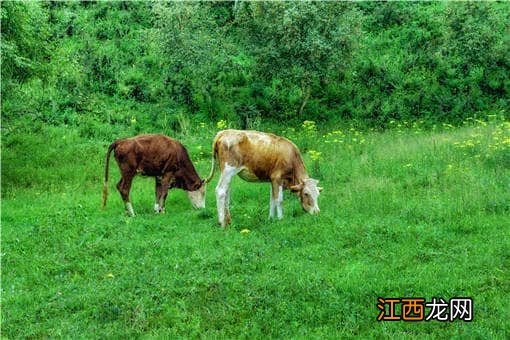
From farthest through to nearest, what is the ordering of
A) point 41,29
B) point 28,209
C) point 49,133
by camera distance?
point 49,133
point 41,29
point 28,209

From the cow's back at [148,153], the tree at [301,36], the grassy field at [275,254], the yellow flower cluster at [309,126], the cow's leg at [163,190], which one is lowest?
the grassy field at [275,254]

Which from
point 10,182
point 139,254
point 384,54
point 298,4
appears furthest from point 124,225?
point 384,54

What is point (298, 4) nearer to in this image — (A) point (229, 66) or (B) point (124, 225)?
(A) point (229, 66)

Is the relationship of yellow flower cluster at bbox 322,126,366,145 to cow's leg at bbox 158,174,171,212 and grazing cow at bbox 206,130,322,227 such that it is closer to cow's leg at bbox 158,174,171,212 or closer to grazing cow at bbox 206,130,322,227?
grazing cow at bbox 206,130,322,227

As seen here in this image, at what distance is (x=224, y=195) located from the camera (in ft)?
48.8

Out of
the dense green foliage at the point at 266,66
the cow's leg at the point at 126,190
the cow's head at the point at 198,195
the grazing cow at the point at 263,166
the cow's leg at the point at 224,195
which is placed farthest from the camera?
the dense green foliage at the point at 266,66

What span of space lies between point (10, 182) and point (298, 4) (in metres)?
12.7

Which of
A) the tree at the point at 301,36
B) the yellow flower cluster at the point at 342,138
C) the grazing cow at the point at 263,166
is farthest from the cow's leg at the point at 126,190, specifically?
the tree at the point at 301,36

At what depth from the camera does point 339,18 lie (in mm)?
25422

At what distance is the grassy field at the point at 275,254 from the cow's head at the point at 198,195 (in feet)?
1.01

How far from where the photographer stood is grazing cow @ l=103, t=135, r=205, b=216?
16.3m

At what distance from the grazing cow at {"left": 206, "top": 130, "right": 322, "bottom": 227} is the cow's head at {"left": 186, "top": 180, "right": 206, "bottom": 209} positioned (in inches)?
71.2

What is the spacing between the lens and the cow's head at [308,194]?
1512cm

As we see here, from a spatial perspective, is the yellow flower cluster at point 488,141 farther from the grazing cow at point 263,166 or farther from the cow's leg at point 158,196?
the cow's leg at point 158,196
